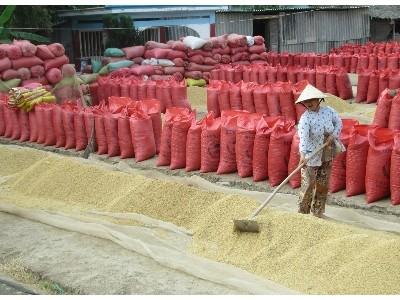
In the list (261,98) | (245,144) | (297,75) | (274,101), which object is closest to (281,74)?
(297,75)

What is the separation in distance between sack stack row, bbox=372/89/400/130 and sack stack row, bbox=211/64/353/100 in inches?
160

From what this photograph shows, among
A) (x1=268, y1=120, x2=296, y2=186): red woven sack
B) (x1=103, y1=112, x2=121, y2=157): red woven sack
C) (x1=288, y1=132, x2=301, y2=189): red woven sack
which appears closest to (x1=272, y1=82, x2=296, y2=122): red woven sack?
(x1=103, y1=112, x2=121, y2=157): red woven sack

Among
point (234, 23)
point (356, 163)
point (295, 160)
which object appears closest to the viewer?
point (356, 163)

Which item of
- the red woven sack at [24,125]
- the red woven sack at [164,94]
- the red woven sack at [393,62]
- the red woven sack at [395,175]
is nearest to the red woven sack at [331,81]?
the red woven sack at [164,94]

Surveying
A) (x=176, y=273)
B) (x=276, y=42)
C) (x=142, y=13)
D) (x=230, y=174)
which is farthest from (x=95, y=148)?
(x=276, y=42)

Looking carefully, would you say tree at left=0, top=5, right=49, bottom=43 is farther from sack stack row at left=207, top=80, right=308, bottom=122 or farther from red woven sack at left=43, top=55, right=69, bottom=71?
sack stack row at left=207, top=80, right=308, bottom=122

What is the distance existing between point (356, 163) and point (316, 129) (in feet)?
3.00

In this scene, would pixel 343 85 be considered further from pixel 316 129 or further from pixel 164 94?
pixel 316 129

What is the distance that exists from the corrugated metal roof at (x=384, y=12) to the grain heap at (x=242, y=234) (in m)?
21.1

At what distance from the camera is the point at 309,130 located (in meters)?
5.00

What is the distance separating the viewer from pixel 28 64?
11289mm

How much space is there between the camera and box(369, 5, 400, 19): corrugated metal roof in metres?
25.2
